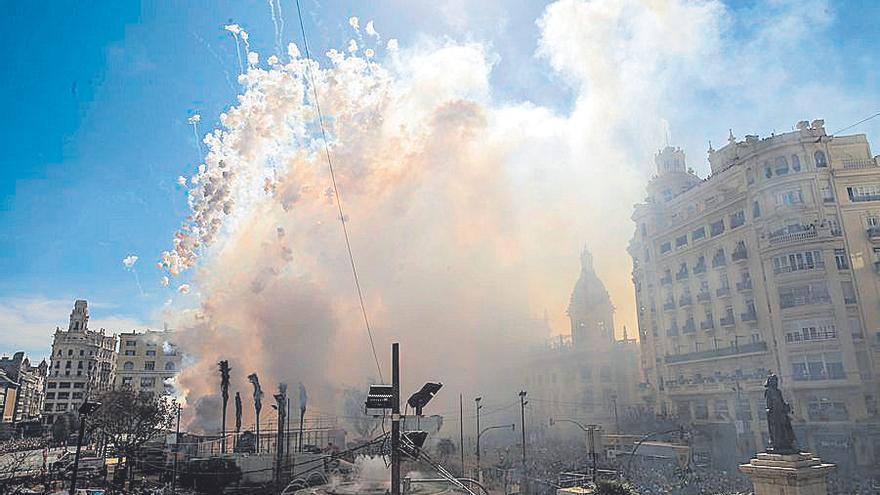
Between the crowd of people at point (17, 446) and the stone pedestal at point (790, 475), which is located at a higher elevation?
the stone pedestal at point (790, 475)

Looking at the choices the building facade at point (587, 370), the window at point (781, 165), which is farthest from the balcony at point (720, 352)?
the building facade at point (587, 370)

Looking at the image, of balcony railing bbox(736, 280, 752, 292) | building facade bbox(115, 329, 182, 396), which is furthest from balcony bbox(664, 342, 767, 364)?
building facade bbox(115, 329, 182, 396)

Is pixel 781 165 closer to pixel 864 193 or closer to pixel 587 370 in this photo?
pixel 864 193

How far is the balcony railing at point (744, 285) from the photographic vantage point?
172ft

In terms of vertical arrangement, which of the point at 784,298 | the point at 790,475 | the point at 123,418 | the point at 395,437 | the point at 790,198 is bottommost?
the point at 790,475

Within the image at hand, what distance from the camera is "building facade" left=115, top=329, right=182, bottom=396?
122000 mm

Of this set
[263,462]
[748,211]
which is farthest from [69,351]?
[748,211]

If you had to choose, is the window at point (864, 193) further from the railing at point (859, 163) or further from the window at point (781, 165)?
the window at point (781, 165)

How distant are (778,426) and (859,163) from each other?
41.6m

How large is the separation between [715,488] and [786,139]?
3165 cm

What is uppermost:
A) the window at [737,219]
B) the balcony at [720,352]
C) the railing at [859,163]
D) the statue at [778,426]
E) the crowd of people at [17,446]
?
the railing at [859,163]

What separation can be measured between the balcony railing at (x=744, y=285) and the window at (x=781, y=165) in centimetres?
988

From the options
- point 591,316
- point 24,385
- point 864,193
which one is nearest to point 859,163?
point 864,193

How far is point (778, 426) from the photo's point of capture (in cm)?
1902
